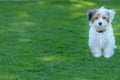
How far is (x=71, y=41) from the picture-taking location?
9.50m

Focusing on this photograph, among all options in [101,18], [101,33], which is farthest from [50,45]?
[101,18]

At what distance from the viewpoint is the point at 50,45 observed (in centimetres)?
911

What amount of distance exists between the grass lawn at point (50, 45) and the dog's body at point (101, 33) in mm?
153

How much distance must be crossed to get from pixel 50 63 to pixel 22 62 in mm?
452

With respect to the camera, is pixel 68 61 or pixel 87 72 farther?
pixel 68 61

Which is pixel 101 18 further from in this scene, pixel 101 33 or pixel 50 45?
pixel 50 45

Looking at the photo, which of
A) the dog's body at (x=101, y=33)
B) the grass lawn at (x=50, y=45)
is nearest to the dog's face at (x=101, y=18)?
the dog's body at (x=101, y=33)

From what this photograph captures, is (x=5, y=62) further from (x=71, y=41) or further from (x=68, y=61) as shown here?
(x=71, y=41)

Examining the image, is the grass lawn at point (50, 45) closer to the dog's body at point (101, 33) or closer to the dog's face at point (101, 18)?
the dog's body at point (101, 33)

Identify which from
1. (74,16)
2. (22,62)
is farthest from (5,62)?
(74,16)

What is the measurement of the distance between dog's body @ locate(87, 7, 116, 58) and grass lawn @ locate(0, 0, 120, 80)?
0.50ft

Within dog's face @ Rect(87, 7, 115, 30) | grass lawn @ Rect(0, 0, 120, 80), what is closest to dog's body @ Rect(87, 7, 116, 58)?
dog's face @ Rect(87, 7, 115, 30)

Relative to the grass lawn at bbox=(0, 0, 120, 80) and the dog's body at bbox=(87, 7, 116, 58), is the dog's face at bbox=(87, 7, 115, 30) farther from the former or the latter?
the grass lawn at bbox=(0, 0, 120, 80)

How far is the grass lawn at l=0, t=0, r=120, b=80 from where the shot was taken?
23.4 feet
